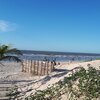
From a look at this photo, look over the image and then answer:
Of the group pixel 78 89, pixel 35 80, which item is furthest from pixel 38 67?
pixel 78 89

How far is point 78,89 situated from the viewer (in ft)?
29.8

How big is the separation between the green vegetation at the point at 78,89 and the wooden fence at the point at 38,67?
1190 cm

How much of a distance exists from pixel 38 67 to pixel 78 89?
50.0ft

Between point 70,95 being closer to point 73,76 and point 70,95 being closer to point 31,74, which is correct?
point 73,76

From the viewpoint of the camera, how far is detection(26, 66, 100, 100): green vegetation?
8.57 metres

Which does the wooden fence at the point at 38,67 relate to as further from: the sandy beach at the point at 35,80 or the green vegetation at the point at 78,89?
the green vegetation at the point at 78,89

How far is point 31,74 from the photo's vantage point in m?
24.9

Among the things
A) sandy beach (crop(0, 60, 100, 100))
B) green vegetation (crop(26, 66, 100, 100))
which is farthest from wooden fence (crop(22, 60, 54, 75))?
green vegetation (crop(26, 66, 100, 100))

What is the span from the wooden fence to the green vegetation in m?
11.9

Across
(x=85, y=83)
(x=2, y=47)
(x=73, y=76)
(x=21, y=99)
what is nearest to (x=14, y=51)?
(x=2, y=47)

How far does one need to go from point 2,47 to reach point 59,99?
8.53 m

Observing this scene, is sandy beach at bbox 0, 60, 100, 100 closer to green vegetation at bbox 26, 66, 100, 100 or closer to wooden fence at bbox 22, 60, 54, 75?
wooden fence at bbox 22, 60, 54, 75

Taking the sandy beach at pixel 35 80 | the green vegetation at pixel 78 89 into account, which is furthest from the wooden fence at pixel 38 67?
the green vegetation at pixel 78 89

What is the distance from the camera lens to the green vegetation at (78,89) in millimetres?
8573
